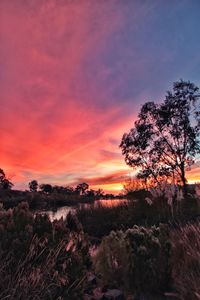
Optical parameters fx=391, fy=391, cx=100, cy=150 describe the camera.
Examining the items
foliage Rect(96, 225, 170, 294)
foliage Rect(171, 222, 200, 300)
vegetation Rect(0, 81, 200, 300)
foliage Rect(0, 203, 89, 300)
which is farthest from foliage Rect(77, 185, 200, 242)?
foliage Rect(0, 203, 89, 300)

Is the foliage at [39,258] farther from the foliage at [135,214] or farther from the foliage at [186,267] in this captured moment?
the foliage at [135,214]

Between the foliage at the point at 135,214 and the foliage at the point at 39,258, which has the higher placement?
the foliage at the point at 135,214

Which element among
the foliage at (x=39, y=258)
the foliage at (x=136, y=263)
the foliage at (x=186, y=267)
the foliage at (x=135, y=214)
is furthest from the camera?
the foliage at (x=135, y=214)

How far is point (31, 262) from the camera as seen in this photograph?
5.04m

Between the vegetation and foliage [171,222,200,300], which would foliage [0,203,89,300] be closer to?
the vegetation

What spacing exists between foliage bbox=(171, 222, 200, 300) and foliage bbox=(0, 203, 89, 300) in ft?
4.71

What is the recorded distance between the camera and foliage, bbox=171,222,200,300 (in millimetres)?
5295

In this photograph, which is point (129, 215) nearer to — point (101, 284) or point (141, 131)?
point (101, 284)

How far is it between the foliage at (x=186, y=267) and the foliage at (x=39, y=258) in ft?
4.71

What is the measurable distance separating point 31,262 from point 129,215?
10.7 metres

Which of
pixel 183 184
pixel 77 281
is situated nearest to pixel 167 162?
pixel 183 184

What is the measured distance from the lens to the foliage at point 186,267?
208 inches

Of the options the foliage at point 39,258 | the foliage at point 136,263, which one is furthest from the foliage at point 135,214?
the foliage at point 39,258

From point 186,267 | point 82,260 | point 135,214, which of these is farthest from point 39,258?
point 135,214
